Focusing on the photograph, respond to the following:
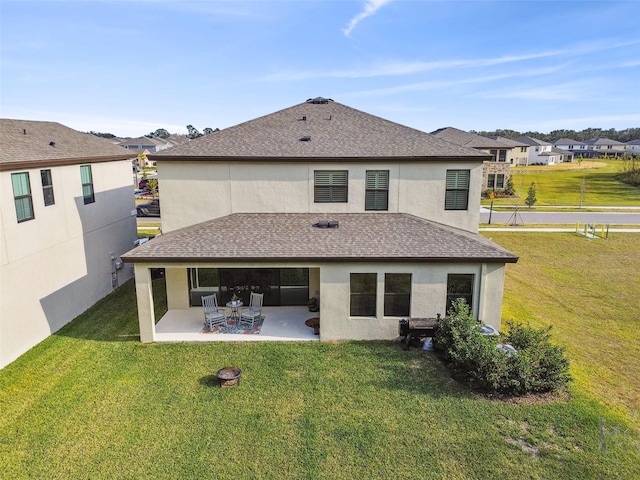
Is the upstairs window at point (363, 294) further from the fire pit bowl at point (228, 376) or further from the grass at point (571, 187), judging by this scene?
the grass at point (571, 187)

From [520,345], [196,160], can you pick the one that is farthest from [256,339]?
[520,345]

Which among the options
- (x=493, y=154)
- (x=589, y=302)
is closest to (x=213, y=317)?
(x=589, y=302)

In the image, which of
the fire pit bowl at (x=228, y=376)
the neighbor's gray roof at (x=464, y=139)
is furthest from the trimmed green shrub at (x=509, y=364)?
the neighbor's gray roof at (x=464, y=139)

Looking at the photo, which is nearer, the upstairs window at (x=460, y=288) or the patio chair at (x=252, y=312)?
the upstairs window at (x=460, y=288)

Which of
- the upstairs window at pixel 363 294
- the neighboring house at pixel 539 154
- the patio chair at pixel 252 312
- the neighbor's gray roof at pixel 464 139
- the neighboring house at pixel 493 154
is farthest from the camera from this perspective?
the neighboring house at pixel 539 154

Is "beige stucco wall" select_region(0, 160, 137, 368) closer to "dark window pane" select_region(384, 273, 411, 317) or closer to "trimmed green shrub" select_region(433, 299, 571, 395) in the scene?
"dark window pane" select_region(384, 273, 411, 317)

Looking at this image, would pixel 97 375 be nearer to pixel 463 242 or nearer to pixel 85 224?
pixel 85 224

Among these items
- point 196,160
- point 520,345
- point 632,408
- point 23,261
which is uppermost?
point 196,160

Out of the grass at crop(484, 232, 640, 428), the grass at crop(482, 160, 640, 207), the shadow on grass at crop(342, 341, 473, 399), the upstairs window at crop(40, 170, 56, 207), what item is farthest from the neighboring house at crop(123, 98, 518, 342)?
the grass at crop(482, 160, 640, 207)
